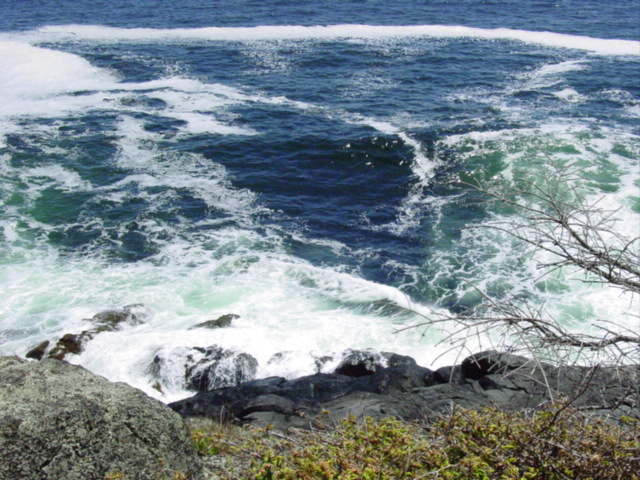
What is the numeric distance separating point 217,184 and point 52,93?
54.8 feet

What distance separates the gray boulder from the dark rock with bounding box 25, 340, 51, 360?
7.47m

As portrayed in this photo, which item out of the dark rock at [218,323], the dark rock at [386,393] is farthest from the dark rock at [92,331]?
the dark rock at [386,393]

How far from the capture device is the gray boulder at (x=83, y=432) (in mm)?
5879

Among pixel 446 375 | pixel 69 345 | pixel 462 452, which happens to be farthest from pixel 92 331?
pixel 462 452

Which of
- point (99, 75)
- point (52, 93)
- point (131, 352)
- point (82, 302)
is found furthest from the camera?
point (99, 75)

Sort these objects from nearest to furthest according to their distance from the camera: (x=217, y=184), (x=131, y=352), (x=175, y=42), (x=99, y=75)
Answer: (x=131, y=352)
(x=217, y=184)
(x=99, y=75)
(x=175, y=42)

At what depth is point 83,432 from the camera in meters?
6.20

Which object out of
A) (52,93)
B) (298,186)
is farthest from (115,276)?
(52,93)

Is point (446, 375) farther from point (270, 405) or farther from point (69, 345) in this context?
point (69, 345)

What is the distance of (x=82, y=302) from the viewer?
16375 mm

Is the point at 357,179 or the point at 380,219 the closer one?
the point at 380,219

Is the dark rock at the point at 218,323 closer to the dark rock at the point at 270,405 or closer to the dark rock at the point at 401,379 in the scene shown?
the dark rock at the point at 270,405

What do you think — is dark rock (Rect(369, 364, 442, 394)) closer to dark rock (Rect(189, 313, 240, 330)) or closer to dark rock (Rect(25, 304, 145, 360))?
dark rock (Rect(189, 313, 240, 330))

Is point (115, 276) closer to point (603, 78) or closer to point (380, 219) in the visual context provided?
point (380, 219)
